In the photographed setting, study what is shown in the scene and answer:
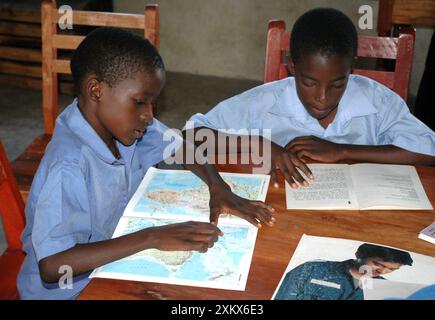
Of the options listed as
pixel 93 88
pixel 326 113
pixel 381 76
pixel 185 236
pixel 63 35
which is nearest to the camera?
pixel 185 236

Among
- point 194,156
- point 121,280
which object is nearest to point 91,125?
point 194,156

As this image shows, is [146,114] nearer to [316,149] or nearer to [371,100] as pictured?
[316,149]

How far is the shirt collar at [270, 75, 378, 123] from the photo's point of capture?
5.10 ft

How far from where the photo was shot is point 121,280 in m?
0.95

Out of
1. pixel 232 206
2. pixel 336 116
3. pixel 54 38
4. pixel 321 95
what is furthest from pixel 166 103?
pixel 232 206

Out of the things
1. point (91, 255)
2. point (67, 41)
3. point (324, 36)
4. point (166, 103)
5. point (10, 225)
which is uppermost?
point (324, 36)

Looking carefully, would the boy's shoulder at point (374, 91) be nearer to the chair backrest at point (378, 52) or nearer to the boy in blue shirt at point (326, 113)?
the boy in blue shirt at point (326, 113)

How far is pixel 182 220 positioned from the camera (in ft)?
3.72

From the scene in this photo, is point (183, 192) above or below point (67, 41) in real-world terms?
below

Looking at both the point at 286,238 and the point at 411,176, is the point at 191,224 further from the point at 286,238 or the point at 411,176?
the point at 411,176

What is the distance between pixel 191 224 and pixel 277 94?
2.20 ft

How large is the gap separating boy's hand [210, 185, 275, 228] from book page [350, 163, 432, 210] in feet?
0.72

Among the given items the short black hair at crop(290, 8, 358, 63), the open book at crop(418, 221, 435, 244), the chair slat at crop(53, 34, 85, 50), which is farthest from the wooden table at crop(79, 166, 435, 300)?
the chair slat at crop(53, 34, 85, 50)

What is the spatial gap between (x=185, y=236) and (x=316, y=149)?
531 millimetres
